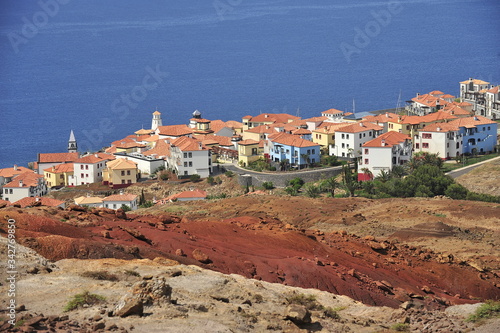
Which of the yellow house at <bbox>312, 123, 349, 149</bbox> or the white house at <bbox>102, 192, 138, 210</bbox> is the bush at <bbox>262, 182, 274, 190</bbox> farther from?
the yellow house at <bbox>312, 123, 349, 149</bbox>

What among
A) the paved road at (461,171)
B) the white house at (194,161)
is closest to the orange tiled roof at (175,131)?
the white house at (194,161)

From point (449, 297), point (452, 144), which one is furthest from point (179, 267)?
point (452, 144)

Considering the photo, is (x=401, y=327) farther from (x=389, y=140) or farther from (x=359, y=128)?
(x=359, y=128)

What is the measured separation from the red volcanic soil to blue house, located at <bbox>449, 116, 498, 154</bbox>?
3676 centimetres

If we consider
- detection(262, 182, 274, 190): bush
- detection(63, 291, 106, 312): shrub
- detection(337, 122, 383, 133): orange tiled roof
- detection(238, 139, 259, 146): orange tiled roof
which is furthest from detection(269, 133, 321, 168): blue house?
detection(63, 291, 106, 312): shrub

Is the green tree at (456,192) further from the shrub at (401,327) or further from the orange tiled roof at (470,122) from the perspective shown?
the shrub at (401,327)

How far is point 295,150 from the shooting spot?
63125 millimetres

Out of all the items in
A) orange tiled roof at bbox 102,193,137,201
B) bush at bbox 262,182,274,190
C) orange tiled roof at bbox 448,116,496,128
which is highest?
orange tiled roof at bbox 448,116,496,128

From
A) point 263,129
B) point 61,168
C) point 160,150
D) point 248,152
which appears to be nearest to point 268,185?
point 248,152

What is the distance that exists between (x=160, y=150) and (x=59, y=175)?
795cm

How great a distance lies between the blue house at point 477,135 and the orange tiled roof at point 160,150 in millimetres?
21516

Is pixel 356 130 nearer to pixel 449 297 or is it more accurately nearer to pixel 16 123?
pixel 449 297

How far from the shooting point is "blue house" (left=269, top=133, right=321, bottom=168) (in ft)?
206

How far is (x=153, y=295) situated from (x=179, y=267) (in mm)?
3428
